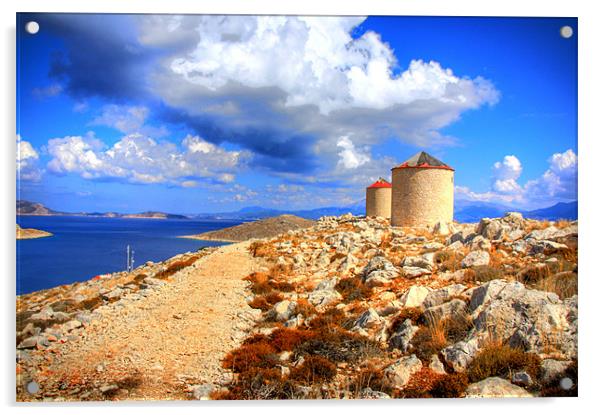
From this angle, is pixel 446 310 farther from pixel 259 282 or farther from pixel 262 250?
pixel 262 250

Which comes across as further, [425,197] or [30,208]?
[425,197]

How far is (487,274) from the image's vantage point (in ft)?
22.9

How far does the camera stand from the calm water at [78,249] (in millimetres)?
6145

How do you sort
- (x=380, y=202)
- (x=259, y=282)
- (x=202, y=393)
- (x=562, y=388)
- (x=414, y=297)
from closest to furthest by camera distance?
(x=562, y=388), (x=202, y=393), (x=414, y=297), (x=259, y=282), (x=380, y=202)

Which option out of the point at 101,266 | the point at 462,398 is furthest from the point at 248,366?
the point at 101,266

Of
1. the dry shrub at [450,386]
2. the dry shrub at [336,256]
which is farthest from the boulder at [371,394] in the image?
the dry shrub at [336,256]

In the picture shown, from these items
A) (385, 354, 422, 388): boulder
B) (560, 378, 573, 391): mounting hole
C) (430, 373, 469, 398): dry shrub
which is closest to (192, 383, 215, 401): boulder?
(385, 354, 422, 388): boulder

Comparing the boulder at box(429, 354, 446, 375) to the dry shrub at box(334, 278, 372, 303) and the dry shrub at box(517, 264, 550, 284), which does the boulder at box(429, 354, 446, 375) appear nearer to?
the dry shrub at box(334, 278, 372, 303)

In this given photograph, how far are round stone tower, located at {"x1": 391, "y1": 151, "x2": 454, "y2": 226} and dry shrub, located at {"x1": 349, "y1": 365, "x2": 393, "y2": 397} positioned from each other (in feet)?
39.4

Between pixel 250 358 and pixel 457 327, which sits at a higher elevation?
pixel 457 327

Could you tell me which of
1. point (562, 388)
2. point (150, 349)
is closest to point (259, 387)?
point (150, 349)

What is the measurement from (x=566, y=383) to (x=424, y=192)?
39.6 feet

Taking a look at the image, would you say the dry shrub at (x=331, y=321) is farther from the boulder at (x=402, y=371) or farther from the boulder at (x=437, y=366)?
the boulder at (x=437, y=366)

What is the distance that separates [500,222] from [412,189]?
6.57m
